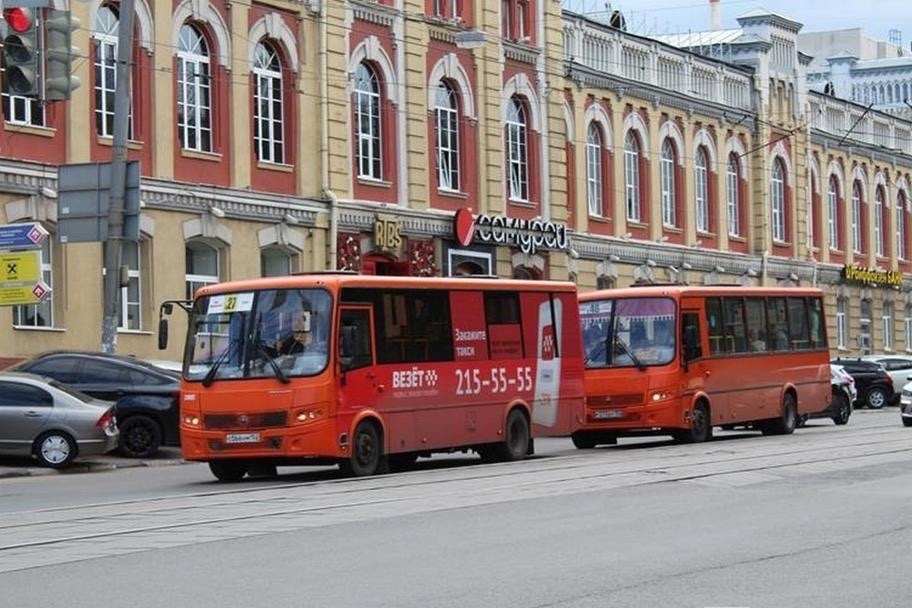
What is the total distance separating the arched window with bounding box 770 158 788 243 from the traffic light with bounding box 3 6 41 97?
4809 centimetres

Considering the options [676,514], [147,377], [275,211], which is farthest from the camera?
[275,211]

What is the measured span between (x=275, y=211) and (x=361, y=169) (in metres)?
3.83

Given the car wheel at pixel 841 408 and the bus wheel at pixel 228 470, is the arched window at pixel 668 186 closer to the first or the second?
the car wheel at pixel 841 408

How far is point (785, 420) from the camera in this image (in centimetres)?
3662

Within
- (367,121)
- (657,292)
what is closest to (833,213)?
(367,121)

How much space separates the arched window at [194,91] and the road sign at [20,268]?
9.09 meters

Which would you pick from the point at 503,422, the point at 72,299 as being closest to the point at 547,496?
the point at 503,422

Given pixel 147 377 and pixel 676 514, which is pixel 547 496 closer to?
pixel 676 514

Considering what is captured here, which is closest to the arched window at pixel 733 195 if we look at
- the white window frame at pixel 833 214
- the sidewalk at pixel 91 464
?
the white window frame at pixel 833 214

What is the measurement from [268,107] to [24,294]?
1273 centimetres

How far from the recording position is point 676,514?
60.5 feet

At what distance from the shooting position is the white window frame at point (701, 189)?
6138 centimetres

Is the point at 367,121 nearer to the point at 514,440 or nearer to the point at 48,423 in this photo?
the point at 514,440

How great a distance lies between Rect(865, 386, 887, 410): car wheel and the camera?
55.6 meters
